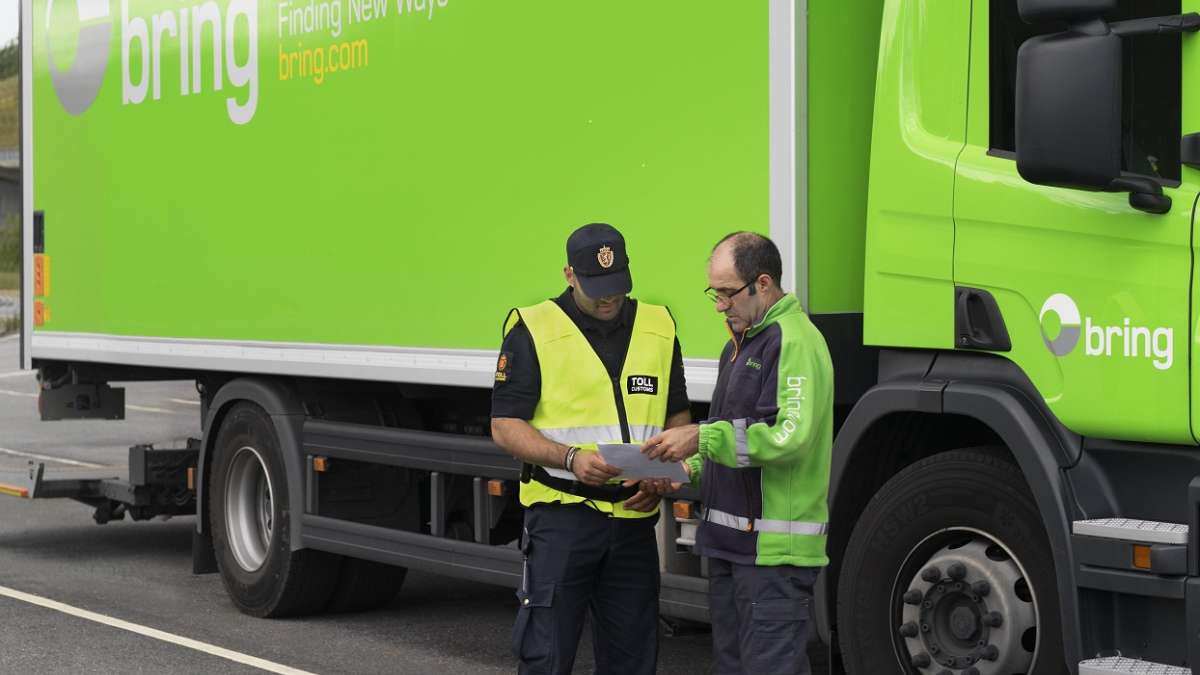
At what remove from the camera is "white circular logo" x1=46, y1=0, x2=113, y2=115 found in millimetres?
9406

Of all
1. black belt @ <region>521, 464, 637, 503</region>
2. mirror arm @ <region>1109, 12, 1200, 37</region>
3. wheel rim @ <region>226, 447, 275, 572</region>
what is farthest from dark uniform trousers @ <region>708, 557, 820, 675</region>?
wheel rim @ <region>226, 447, 275, 572</region>

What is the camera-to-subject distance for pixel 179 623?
834 centimetres

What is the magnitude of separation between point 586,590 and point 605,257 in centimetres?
97

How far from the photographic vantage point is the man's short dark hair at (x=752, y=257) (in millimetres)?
4832

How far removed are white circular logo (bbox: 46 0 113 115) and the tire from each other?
2.88 metres

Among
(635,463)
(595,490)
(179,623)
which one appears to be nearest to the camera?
(635,463)

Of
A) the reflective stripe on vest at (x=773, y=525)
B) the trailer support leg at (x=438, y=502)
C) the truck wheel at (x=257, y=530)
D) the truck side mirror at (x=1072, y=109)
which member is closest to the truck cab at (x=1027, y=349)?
the truck side mirror at (x=1072, y=109)

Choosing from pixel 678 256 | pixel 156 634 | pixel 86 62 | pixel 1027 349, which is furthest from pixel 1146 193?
pixel 86 62

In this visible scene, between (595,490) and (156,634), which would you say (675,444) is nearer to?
(595,490)

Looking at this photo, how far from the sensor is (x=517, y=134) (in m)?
6.85

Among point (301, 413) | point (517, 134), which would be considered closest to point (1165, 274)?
point (517, 134)

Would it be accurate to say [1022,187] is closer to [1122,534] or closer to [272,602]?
[1122,534]

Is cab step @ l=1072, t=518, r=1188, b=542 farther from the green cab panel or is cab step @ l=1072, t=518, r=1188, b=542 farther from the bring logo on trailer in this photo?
the bring logo on trailer

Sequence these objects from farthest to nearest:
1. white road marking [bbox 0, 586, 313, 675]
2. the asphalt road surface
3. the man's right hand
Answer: the asphalt road surface < white road marking [bbox 0, 586, 313, 675] < the man's right hand
